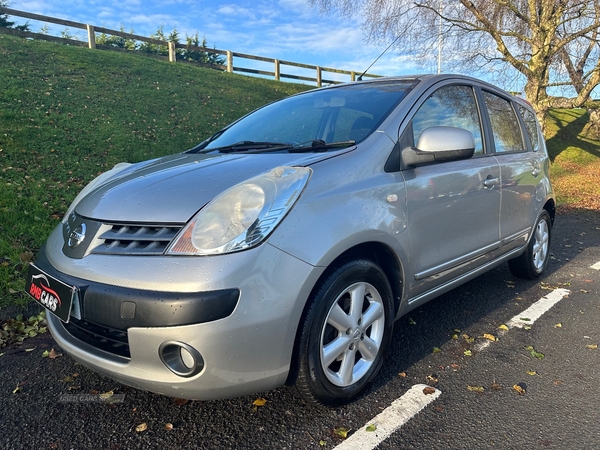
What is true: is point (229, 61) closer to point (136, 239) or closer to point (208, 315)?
point (136, 239)

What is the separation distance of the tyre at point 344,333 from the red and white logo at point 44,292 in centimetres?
112

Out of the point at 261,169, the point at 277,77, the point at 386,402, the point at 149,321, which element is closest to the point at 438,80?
the point at 261,169

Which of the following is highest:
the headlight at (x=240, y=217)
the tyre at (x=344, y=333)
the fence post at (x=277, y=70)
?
the fence post at (x=277, y=70)

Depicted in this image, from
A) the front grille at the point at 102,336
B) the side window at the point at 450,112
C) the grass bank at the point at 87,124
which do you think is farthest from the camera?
the grass bank at the point at 87,124

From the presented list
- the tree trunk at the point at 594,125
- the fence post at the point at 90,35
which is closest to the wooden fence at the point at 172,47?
the fence post at the point at 90,35

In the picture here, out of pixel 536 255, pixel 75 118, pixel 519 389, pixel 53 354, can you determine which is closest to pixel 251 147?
pixel 53 354

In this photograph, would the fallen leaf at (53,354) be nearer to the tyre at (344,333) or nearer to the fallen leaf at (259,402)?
the fallen leaf at (259,402)

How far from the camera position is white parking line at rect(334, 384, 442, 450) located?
202cm

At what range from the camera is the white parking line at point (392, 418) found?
79.4 inches

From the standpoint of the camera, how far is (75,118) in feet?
29.6

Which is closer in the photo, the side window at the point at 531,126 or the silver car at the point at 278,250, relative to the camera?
the silver car at the point at 278,250

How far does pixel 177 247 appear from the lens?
1.84 meters

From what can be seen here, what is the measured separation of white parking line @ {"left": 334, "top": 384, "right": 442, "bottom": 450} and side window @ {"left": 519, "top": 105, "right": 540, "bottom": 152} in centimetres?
285

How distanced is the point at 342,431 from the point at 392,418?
275 millimetres
